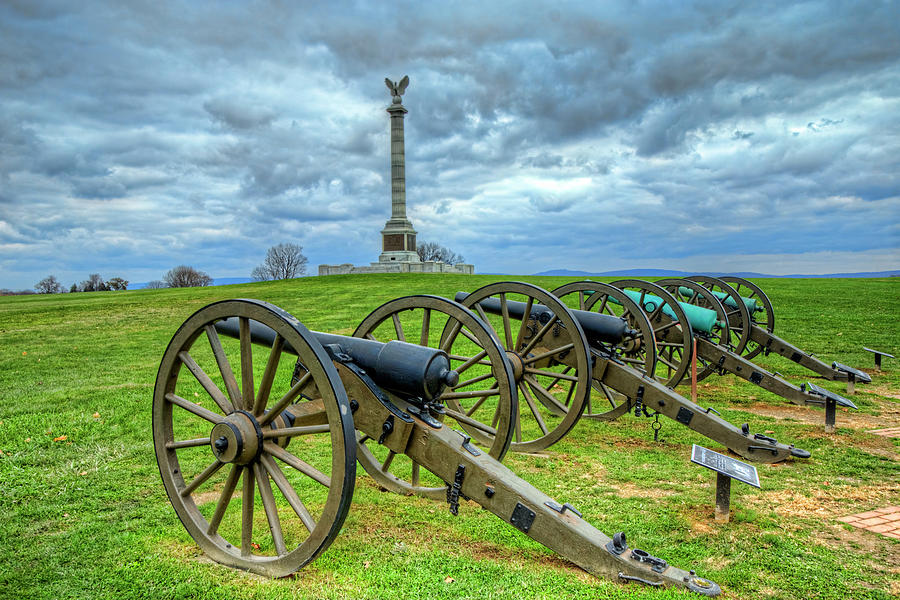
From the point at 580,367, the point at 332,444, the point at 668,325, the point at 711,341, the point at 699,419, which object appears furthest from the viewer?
the point at 711,341

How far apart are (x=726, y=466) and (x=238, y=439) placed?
139 inches

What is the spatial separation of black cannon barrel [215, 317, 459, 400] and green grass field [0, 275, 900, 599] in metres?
1.18

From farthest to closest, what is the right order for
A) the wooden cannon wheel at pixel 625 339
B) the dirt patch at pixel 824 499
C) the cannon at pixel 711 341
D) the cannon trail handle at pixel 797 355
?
1. the cannon trail handle at pixel 797 355
2. the cannon at pixel 711 341
3. the wooden cannon wheel at pixel 625 339
4. the dirt patch at pixel 824 499

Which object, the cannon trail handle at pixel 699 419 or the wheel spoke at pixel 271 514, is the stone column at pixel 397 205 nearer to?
the cannon trail handle at pixel 699 419

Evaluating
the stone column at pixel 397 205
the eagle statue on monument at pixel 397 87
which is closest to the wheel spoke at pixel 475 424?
the stone column at pixel 397 205

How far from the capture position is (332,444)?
326 cm

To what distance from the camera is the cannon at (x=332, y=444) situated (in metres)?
3.28

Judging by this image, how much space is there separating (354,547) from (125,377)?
8.24 metres

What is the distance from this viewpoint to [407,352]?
4.03 metres

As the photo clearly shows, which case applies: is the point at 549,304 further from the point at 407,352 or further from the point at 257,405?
the point at 257,405

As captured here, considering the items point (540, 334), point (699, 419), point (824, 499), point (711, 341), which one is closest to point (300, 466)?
point (540, 334)

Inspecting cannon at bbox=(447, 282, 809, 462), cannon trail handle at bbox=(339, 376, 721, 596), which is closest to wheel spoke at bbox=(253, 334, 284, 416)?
cannon trail handle at bbox=(339, 376, 721, 596)

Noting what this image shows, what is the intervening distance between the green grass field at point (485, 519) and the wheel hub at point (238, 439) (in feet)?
2.54

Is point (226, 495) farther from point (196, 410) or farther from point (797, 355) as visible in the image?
point (797, 355)
